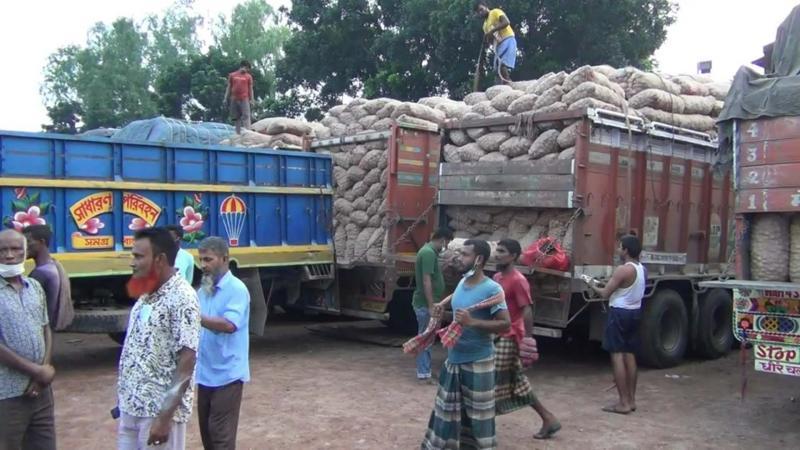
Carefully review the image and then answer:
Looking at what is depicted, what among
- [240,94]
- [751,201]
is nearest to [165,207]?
[240,94]

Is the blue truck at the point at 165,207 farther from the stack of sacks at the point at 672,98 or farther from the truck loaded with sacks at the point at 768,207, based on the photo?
the truck loaded with sacks at the point at 768,207

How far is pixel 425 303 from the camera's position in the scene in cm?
698

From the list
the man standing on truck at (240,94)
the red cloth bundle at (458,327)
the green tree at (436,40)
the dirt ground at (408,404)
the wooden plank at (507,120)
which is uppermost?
the green tree at (436,40)

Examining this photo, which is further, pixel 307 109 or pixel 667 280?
pixel 307 109

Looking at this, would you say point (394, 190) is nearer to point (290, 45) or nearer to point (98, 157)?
point (98, 157)

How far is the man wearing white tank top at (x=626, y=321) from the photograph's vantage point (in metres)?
5.81

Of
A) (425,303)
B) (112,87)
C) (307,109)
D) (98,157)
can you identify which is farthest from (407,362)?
(112,87)

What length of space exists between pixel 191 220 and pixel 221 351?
4472mm

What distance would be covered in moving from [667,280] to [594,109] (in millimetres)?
2204

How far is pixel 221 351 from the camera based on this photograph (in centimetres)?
366

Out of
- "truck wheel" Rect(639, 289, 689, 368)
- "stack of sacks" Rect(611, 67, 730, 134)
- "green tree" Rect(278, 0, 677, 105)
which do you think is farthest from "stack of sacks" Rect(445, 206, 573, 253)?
"green tree" Rect(278, 0, 677, 105)

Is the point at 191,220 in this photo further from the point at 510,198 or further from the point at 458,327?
the point at 458,327

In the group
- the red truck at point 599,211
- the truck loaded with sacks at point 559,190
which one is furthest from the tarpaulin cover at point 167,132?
the red truck at point 599,211

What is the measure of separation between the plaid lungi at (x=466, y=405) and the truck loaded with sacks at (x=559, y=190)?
8.77ft
